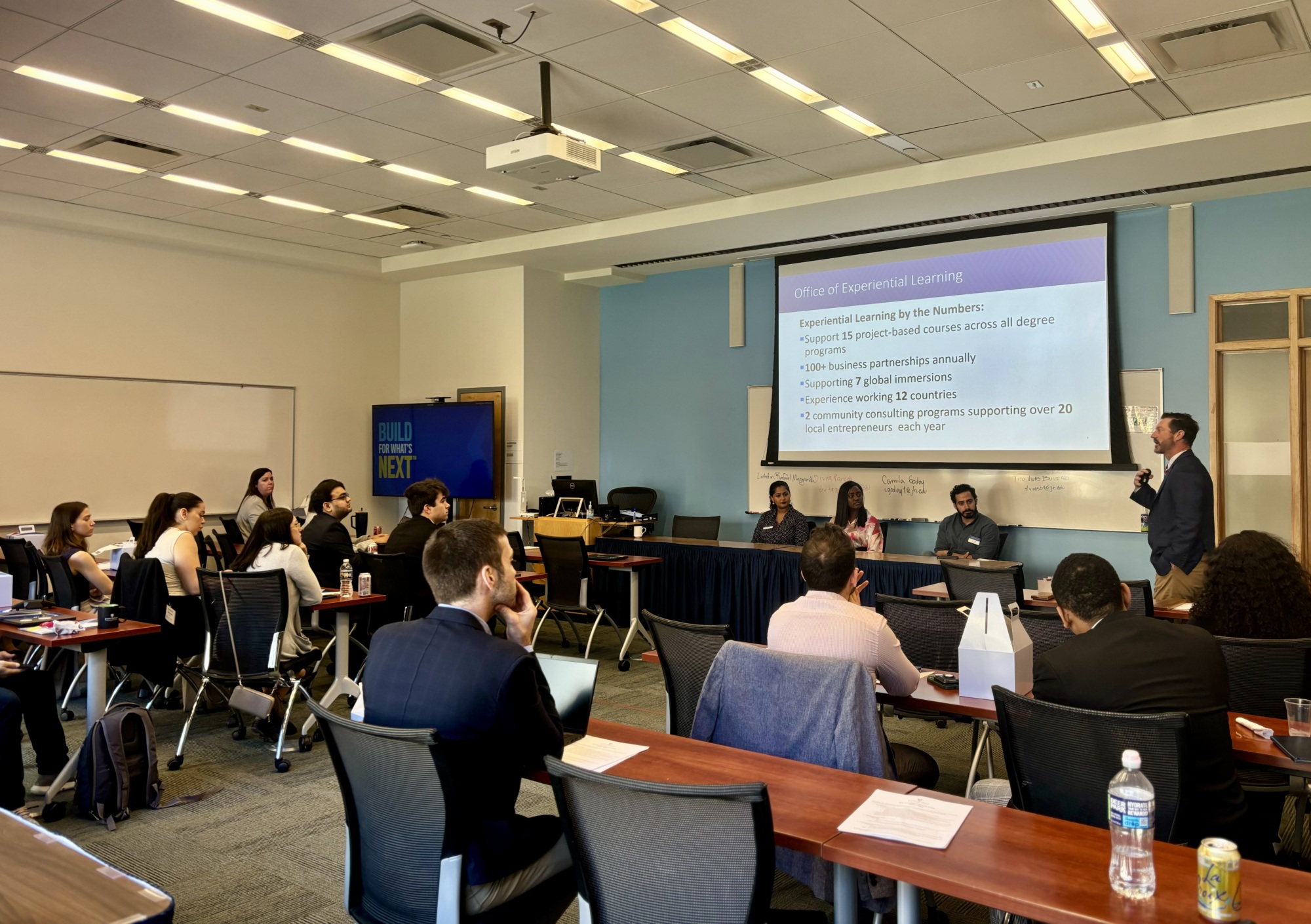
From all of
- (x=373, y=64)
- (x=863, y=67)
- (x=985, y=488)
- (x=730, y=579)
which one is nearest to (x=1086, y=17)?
(x=863, y=67)

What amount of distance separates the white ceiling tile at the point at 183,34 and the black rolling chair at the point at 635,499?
5.41 m

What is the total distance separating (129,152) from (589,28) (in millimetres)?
3699

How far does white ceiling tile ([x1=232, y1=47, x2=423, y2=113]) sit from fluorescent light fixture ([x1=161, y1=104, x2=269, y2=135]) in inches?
27.6

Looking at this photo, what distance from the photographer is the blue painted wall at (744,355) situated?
671cm

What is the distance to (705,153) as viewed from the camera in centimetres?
644

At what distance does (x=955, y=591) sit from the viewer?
5230 mm

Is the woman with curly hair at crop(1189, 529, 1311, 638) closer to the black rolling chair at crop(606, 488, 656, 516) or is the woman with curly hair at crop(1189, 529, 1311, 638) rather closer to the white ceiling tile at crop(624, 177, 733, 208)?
the white ceiling tile at crop(624, 177, 733, 208)

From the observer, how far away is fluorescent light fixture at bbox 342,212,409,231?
8125 mm

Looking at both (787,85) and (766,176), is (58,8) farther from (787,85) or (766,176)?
(766,176)

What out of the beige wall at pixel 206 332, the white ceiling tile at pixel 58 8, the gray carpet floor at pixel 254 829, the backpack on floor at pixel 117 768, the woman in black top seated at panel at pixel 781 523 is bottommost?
the gray carpet floor at pixel 254 829

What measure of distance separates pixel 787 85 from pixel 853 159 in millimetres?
1362

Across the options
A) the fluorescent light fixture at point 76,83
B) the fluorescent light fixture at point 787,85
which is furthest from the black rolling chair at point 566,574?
the fluorescent light fixture at point 76,83

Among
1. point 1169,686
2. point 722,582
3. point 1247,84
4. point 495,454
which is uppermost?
point 1247,84

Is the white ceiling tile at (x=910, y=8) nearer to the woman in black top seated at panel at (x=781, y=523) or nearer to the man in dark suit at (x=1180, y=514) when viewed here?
the man in dark suit at (x=1180, y=514)
